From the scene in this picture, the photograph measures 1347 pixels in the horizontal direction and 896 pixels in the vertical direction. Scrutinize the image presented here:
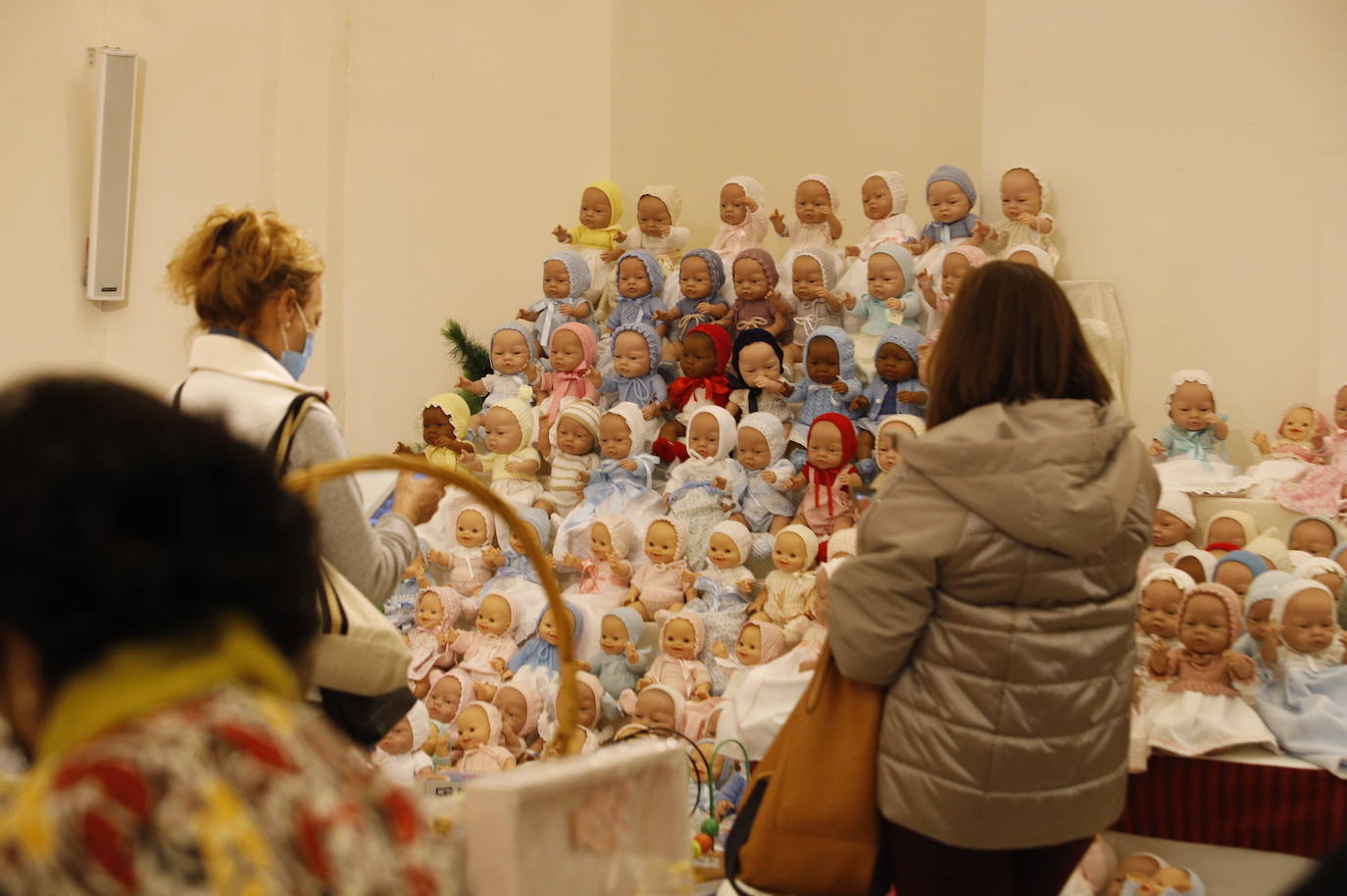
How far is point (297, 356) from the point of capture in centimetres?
263

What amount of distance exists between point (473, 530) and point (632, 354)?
44.6 inches

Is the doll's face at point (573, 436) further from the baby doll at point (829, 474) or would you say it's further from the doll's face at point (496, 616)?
the baby doll at point (829, 474)

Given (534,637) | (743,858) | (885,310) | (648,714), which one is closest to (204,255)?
(743,858)

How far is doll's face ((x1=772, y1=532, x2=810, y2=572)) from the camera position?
5.24 m

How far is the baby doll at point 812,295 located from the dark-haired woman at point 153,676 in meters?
5.28

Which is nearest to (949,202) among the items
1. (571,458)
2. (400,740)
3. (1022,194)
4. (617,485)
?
(1022,194)

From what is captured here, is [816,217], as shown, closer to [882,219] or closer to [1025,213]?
[882,219]

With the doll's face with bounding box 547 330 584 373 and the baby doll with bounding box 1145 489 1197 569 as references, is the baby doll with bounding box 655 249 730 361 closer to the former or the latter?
the doll's face with bounding box 547 330 584 373

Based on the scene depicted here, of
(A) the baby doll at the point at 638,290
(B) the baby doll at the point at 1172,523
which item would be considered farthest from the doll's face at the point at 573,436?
(B) the baby doll at the point at 1172,523

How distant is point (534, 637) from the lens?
5645 millimetres

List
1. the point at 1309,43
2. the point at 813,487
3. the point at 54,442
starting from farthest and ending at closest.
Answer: the point at 1309,43, the point at 813,487, the point at 54,442

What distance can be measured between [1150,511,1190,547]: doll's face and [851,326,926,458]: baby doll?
1.06 meters

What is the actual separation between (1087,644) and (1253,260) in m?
4.28

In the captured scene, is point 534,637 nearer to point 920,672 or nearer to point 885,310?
point 885,310
